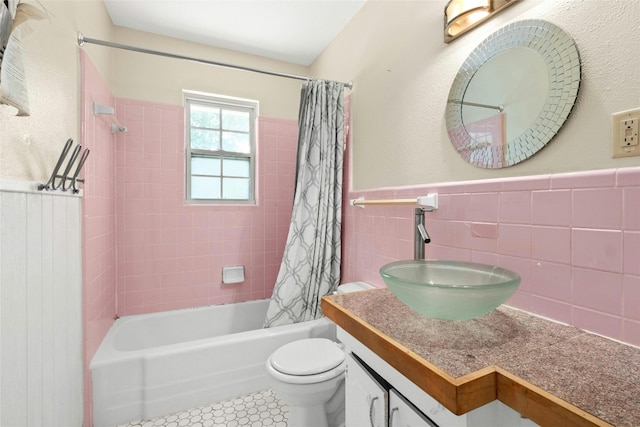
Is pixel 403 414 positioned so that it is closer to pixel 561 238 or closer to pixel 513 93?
pixel 561 238

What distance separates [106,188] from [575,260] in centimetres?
250

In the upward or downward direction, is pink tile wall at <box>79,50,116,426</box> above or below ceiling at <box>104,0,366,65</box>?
below

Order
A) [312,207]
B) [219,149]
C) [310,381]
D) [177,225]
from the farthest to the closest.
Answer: [219,149] < [177,225] < [312,207] < [310,381]

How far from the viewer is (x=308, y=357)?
4.72 feet

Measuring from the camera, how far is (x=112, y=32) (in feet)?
6.89

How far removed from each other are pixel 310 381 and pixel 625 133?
1.44m

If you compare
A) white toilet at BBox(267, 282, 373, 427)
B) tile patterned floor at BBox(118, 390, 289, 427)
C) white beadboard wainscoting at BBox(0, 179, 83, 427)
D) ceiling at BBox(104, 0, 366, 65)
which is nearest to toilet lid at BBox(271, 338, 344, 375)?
white toilet at BBox(267, 282, 373, 427)

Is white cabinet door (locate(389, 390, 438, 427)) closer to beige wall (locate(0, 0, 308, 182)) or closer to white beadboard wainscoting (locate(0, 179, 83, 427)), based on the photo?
white beadboard wainscoting (locate(0, 179, 83, 427))

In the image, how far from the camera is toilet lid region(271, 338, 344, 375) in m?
1.34

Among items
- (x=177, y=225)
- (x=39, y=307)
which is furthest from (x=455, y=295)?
(x=177, y=225)

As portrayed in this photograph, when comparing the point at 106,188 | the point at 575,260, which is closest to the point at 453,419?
the point at 575,260

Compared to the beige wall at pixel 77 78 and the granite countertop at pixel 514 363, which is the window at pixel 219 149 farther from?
the granite countertop at pixel 514 363

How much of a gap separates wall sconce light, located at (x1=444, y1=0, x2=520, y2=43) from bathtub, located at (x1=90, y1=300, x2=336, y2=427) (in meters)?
1.82

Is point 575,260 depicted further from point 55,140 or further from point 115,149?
point 115,149
